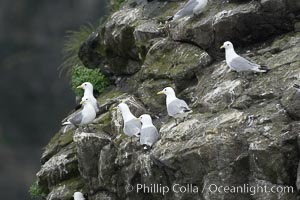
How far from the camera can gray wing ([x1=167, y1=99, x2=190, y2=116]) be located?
28.3 feet

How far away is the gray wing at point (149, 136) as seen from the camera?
336 inches

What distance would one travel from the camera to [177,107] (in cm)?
868

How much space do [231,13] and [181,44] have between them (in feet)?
2.83

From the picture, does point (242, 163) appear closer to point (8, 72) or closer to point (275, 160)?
point (275, 160)

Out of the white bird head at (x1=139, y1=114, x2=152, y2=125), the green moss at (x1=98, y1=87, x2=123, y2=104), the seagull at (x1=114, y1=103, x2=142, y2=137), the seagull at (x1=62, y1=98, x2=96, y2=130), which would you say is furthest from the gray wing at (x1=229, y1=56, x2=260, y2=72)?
the green moss at (x1=98, y1=87, x2=123, y2=104)

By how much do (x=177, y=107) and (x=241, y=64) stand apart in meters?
0.90

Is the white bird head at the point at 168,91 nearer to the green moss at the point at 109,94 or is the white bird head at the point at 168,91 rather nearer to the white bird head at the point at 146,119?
the white bird head at the point at 146,119

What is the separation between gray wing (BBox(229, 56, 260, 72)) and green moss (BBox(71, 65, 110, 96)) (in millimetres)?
3350

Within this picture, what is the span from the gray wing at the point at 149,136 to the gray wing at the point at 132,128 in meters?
0.25

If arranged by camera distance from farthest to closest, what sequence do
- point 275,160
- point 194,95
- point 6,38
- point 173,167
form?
point 6,38 → point 194,95 → point 173,167 → point 275,160

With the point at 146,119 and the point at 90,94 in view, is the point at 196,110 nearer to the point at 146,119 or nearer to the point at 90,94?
the point at 146,119

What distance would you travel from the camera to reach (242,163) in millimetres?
7816

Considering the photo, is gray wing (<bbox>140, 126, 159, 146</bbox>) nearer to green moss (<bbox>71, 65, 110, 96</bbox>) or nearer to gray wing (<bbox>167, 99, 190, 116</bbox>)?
gray wing (<bbox>167, 99, 190, 116</bbox>)

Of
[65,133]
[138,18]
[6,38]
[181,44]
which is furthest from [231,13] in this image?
[6,38]
